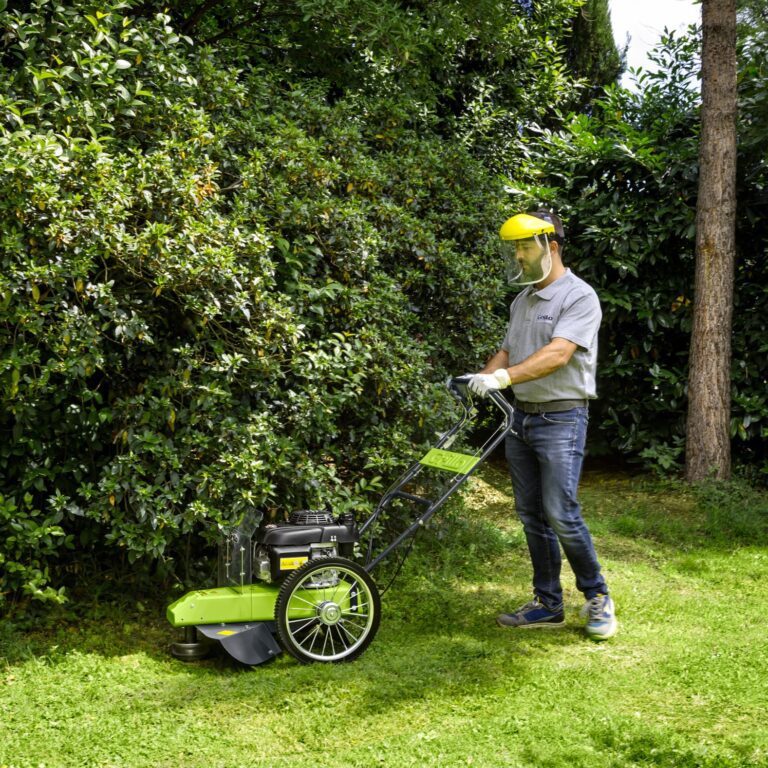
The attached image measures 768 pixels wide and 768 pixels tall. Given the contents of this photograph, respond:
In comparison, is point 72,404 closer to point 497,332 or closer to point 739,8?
point 497,332

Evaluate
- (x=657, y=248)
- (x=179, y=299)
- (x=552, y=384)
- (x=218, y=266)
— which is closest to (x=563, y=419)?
(x=552, y=384)

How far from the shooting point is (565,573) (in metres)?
5.53

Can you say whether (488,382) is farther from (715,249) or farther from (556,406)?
(715,249)

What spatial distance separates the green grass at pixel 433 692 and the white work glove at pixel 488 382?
1.23 metres

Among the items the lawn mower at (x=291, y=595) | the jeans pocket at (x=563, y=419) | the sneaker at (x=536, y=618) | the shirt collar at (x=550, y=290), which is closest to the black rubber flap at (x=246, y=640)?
the lawn mower at (x=291, y=595)

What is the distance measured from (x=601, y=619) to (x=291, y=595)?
1516 mm

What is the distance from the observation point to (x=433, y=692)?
3.77 metres

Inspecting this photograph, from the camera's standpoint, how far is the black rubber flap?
3953 millimetres

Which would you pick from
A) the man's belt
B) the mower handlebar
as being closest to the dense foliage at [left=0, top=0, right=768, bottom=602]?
the mower handlebar

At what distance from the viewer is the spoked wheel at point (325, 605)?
3.94 m

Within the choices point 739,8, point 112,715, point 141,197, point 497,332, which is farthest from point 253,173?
point 739,8

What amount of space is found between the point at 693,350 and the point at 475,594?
3.21 meters

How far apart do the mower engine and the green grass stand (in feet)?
1.43

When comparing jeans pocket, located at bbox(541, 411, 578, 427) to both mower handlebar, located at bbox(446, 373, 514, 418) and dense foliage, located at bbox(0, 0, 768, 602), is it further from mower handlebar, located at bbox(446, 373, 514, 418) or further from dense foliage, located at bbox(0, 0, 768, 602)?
dense foliage, located at bbox(0, 0, 768, 602)
